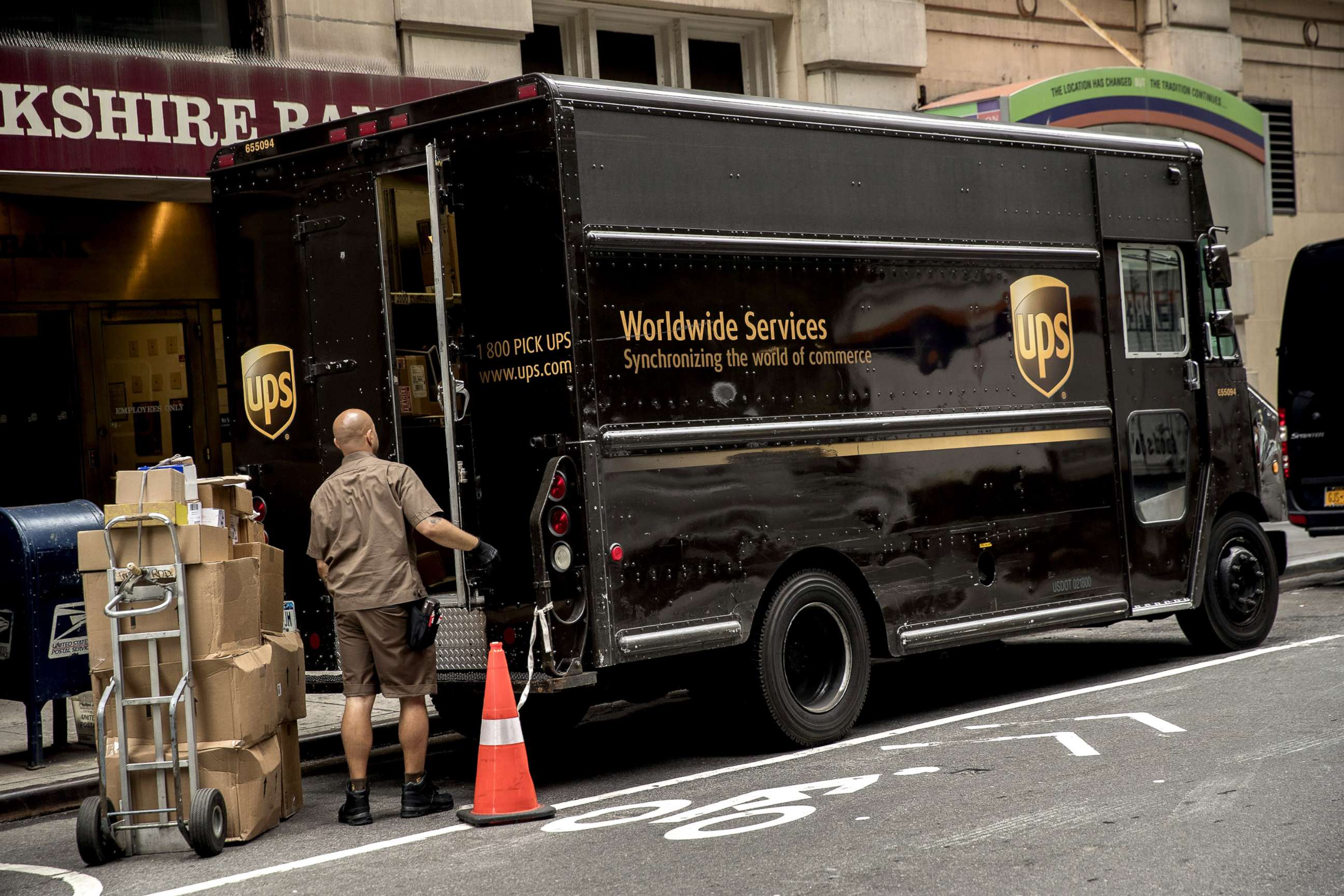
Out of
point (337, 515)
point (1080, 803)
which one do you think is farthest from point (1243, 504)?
point (337, 515)

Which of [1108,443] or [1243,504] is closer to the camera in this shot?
[1108,443]

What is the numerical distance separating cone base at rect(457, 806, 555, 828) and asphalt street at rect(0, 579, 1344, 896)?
0.05 meters

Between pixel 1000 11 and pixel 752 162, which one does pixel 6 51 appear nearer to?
pixel 752 162

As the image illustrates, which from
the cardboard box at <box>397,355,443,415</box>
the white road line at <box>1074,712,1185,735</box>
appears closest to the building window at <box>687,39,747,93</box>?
the cardboard box at <box>397,355,443,415</box>

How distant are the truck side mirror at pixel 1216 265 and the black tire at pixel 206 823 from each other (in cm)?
727

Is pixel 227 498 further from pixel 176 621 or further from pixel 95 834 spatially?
pixel 95 834

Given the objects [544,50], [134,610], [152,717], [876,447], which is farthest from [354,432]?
[544,50]

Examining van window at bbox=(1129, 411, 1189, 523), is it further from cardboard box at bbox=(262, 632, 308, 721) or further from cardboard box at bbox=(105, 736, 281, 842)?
cardboard box at bbox=(105, 736, 281, 842)

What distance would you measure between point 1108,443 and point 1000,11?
10673 mm

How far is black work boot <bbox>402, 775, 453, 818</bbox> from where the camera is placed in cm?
706

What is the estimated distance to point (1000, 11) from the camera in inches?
749

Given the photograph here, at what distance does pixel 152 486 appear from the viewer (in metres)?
6.70

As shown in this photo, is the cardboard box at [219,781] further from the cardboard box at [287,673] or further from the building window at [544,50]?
the building window at [544,50]

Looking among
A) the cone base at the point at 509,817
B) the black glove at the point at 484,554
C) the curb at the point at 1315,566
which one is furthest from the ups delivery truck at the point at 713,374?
the curb at the point at 1315,566
